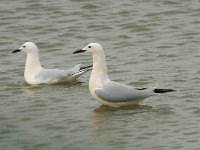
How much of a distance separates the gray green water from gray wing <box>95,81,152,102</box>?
152mm

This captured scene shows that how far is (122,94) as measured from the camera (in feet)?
41.3

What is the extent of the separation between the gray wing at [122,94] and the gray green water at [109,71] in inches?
6.0

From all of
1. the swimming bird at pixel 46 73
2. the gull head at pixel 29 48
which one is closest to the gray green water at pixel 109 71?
the swimming bird at pixel 46 73

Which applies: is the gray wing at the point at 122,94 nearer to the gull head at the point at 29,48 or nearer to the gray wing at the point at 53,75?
the gray wing at the point at 53,75

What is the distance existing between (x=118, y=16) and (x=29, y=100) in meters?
5.53

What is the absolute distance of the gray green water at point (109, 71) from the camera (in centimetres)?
1105

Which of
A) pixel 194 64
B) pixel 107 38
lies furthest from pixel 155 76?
pixel 107 38

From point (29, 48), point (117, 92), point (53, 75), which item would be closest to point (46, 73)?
point (53, 75)

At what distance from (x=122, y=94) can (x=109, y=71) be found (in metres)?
1.97

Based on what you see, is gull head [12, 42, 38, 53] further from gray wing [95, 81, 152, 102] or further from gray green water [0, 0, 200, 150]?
gray wing [95, 81, 152, 102]

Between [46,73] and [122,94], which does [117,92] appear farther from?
[46,73]

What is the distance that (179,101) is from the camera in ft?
41.5

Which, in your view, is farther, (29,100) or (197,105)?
(29,100)

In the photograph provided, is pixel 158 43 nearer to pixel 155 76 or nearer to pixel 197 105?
pixel 155 76
